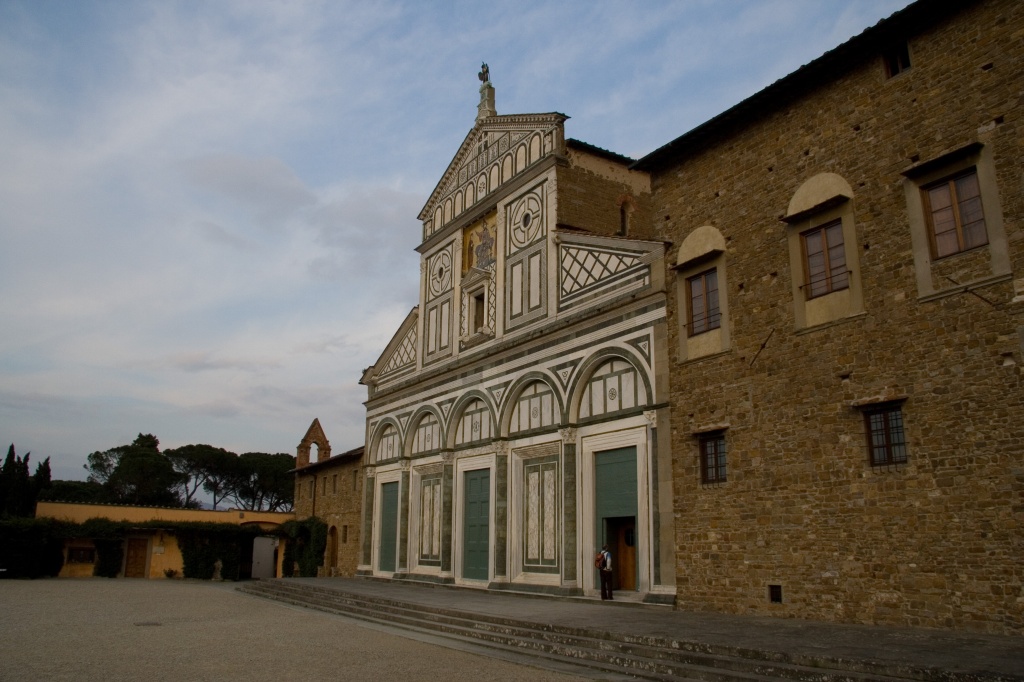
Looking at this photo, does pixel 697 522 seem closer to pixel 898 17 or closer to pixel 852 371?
pixel 852 371

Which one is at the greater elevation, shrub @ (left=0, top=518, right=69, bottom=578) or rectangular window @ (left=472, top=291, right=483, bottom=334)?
rectangular window @ (left=472, top=291, right=483, bottom=334)

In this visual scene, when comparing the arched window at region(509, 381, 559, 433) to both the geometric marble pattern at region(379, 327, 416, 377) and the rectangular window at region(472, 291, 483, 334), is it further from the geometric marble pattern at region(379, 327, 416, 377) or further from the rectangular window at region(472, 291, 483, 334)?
the geometric marble pattern at region(379, 327, 416, 377)

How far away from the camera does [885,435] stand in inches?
476

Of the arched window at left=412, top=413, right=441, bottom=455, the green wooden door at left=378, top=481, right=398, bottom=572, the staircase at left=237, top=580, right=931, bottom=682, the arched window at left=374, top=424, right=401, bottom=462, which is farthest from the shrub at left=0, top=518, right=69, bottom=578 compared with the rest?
the staircase at left=237, top=580, right=931, bottom=682

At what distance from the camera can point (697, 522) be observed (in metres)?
15.2

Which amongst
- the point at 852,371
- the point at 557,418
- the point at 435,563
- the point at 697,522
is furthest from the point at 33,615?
the point at 852,371

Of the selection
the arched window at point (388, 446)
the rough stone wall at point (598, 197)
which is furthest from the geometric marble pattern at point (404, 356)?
the rough stone wall at point (598, 197)

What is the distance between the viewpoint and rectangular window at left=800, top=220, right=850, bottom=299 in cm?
1320

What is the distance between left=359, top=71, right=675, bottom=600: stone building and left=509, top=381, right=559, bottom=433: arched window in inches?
2.1

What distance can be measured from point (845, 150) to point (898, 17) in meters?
2.18

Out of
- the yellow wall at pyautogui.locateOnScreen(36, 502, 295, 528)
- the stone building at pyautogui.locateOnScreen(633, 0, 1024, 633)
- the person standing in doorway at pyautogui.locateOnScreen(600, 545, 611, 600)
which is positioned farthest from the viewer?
the yellow wall at pyautogui.locateOnScreen(36, 502, 295, 528)

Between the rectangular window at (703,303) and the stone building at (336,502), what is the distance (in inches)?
772

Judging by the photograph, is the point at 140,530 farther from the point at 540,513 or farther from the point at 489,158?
the point at 489,158

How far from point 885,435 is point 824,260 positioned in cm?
324
